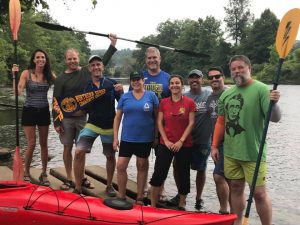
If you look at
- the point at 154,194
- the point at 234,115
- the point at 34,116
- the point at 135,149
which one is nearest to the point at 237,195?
the point at 234,115

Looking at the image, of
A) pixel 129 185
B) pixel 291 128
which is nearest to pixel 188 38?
pixel 291 128

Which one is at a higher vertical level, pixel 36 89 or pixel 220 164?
pixel 36 89

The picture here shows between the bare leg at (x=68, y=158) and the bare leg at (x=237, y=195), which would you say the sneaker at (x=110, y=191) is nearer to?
the bare leg at (x=68, y=158)

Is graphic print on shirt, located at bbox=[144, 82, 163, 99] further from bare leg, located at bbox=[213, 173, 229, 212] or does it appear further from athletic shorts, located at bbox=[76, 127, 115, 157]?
bare leg, located at bbox=[213, 173, 229, 212]

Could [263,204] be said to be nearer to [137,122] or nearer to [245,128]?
[245,128]

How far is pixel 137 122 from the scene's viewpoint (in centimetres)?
472

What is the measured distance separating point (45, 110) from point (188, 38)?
80146 mm

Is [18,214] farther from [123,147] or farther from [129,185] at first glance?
[129,185]

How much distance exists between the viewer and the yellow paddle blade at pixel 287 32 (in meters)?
4.20

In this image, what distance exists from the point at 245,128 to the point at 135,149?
1.44 metres

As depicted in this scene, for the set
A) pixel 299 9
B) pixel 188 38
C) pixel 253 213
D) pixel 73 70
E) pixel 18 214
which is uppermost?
pixel 188 38

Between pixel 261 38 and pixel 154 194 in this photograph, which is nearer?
pixel 154 194

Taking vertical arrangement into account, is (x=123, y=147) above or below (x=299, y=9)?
below

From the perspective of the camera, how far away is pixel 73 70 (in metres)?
5.38
